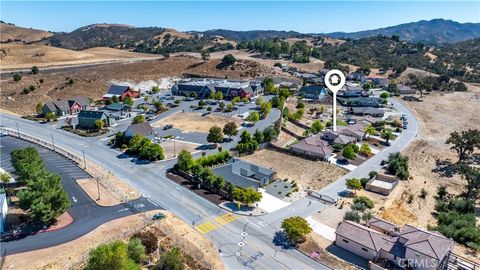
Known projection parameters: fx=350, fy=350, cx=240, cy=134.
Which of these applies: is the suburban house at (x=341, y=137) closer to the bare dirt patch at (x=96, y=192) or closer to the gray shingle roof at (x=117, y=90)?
the bare dirt patch at (x=96, y=192)

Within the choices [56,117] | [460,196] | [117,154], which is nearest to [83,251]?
[117,154]

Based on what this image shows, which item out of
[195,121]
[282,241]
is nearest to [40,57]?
[195,121]

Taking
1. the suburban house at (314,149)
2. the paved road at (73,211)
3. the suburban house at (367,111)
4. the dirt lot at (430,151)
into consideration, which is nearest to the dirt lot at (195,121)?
the suburban house at (314,149)

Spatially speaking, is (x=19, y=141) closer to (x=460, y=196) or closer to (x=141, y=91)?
(x=141, y=91)

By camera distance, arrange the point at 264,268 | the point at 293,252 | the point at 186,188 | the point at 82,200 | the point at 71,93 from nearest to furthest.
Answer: the point at 264,268 < the point at 293,252 < the point at 82,200 < the point at 186,188 < the point at 71,93

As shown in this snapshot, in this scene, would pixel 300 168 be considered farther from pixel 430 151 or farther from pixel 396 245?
pixel 430 151

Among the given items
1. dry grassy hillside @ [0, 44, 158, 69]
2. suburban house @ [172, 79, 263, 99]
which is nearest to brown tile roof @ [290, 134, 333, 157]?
suburban house @ [172, 79, 263, 99]
